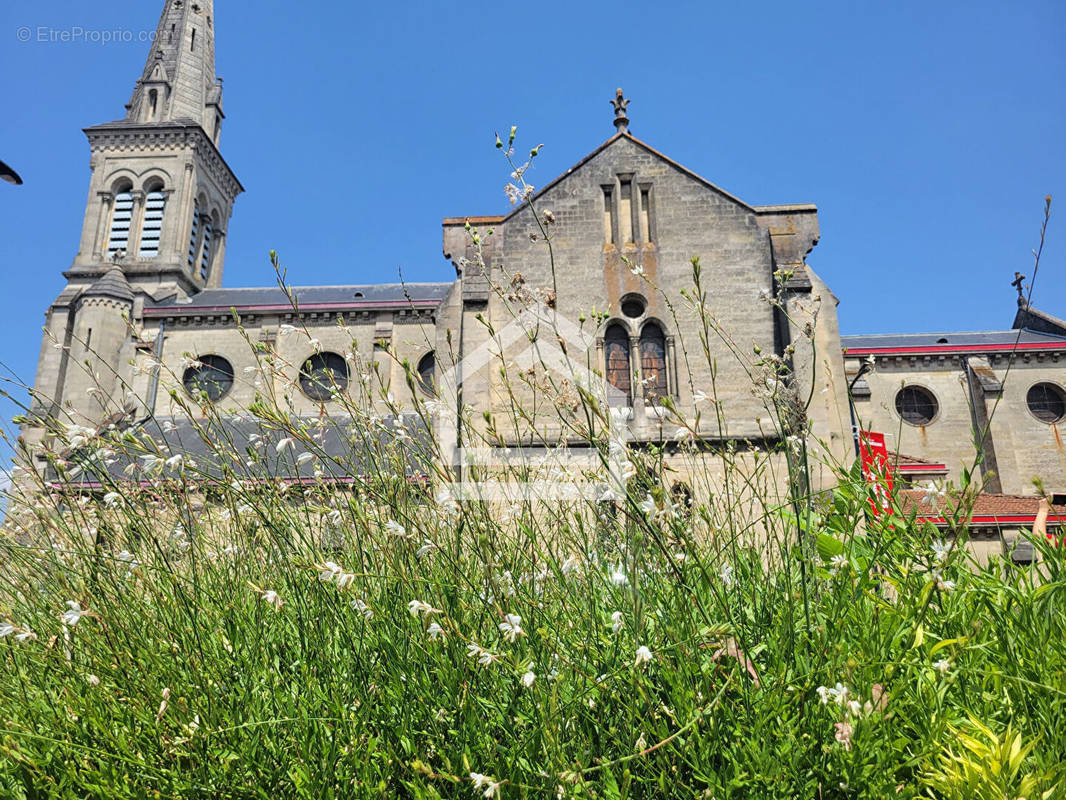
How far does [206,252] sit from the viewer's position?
121 ft

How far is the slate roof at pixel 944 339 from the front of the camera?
1135 inches

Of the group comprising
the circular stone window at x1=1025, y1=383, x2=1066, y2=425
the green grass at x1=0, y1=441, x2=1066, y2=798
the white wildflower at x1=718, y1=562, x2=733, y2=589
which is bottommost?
the green grass at x1=0, y1=441, x2=1066, y2=798

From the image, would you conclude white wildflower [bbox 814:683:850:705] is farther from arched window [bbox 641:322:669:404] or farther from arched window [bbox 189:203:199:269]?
arched window [bbox 189:203:199:269]

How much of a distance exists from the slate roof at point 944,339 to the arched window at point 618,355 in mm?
17253

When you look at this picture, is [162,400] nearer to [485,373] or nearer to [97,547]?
[485,373]

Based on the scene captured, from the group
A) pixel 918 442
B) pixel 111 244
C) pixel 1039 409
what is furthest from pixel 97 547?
pixel 111 244

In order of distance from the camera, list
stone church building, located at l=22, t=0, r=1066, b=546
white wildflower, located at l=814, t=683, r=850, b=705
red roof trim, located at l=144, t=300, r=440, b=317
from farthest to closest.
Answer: red roof trim, located at l=144, t=300, r=440, b=317, stone church building, located at l=22, t=0, r=1066, b=546, white wildflower, located at l=814, t=683, r=850, b=705

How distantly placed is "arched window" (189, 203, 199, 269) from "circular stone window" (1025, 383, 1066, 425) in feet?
118

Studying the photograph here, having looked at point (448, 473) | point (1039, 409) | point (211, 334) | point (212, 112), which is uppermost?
point (212, 112)

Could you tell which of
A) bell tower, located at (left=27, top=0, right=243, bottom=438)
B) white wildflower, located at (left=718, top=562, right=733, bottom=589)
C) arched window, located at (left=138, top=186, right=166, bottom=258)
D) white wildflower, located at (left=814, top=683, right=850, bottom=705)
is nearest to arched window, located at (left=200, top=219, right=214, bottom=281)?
bell tower, located at (left=27, top=0, right=243, bottom=438)

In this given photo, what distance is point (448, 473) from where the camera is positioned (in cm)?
262

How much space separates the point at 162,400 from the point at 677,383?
19.7 metres

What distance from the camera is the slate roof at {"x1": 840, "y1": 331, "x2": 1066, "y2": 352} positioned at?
28.8m

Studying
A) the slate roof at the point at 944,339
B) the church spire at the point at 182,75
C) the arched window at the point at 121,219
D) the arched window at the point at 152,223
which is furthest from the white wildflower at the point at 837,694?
the church spire at the point at 182,75
